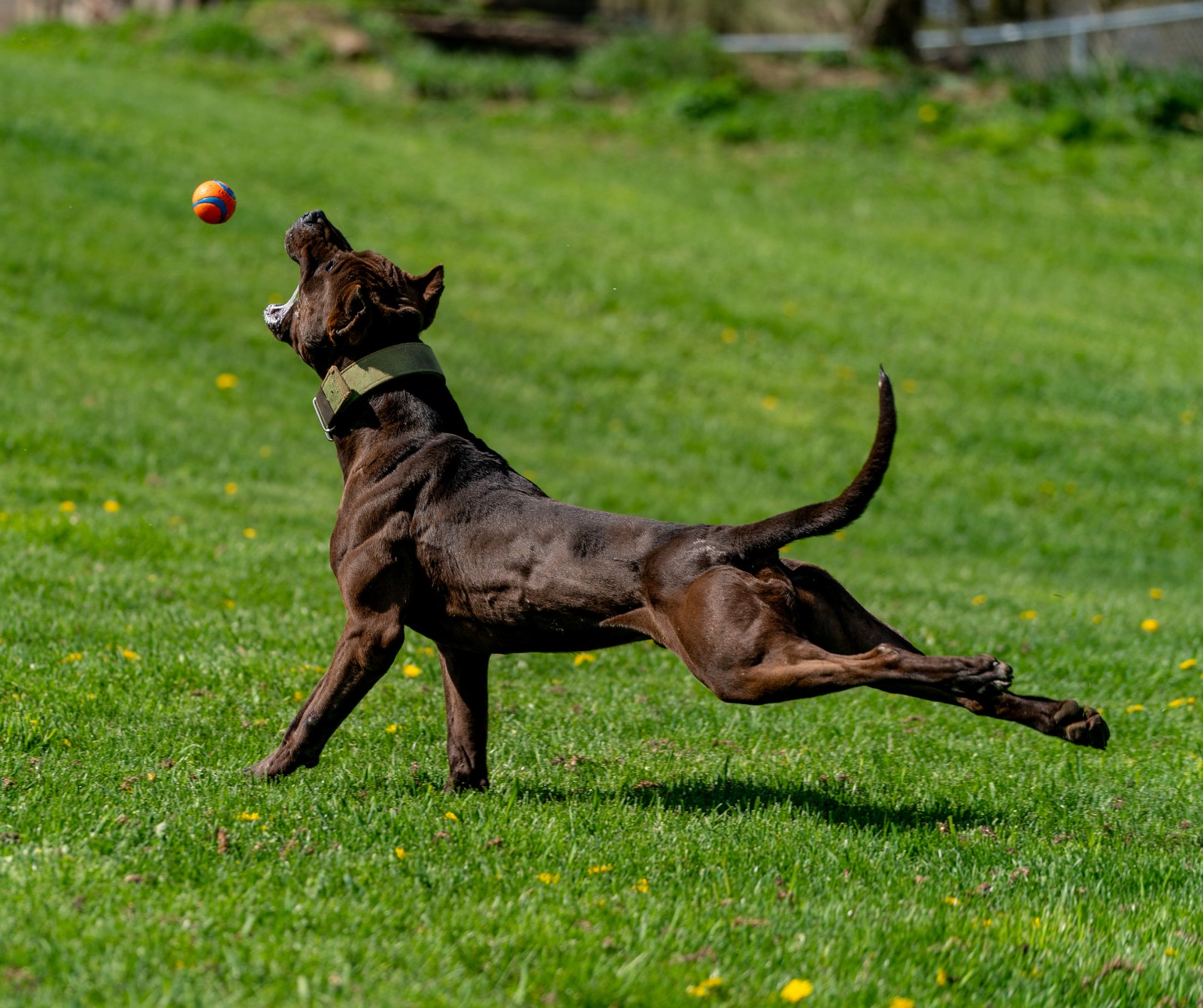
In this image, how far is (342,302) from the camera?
16.3 feet

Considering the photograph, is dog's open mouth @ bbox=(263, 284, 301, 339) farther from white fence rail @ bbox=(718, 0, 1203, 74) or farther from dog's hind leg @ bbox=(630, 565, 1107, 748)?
white fence rail @ bbox=(718, 0, 1203, 74)

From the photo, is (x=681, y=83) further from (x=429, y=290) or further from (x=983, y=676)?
(x=983, y=676)

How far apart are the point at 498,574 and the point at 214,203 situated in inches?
96.0

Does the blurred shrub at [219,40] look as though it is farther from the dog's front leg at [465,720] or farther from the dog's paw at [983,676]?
the dog's paw at [983,676]

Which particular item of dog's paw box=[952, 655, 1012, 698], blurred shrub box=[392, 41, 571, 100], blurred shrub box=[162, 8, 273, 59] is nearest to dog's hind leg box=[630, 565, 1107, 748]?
dog's paw box=[952, 655, 1012, 698]

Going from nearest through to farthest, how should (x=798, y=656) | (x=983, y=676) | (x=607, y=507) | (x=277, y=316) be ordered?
1. (x=983, y=676)
2. (x=798, y=656)
3. (x=277, y=316)
4. (x=607, y=507)

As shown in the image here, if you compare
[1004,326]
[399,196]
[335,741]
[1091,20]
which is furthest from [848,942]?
[1091,20]

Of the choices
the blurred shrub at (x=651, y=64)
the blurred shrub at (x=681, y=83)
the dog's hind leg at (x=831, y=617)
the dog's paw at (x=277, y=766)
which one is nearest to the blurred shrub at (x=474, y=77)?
the blurred shrub at (x=681, y=83)

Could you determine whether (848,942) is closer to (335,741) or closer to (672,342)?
(335,741)

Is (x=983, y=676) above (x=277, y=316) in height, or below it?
below

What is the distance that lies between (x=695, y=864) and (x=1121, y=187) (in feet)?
59.0

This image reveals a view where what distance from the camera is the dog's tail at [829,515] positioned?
4.36 m

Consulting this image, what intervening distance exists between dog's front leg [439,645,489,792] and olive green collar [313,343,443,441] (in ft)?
3.22

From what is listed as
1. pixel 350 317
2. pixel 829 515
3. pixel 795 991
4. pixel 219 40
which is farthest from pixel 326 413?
pixel 219 40
